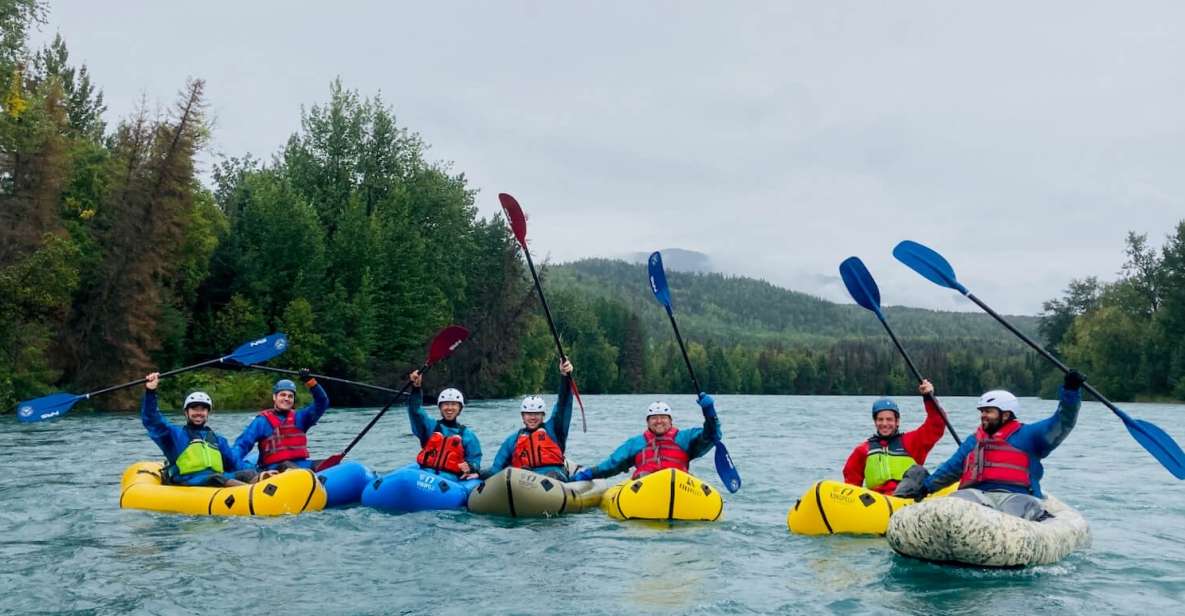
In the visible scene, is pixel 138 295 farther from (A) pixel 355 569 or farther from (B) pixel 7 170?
(A) pixel 355 569

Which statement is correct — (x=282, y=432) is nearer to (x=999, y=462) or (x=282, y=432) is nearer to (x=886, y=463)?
(x=886, y=463)

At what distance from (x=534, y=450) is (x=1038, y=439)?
485cm

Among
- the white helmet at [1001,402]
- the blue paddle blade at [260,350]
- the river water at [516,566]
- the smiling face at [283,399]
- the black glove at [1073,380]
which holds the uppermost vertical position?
the blue paddle blade at [260,350]

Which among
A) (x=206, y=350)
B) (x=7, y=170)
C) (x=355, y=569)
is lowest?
(x=355, y=569)

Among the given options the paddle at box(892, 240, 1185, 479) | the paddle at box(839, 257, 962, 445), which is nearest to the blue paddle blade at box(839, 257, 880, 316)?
the paddle at box(839, 257, 962, 445)

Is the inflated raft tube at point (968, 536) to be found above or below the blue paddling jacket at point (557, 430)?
below

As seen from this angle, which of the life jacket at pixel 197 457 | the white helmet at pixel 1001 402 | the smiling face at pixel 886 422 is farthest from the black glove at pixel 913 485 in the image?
the life jacket at pixel 197 457

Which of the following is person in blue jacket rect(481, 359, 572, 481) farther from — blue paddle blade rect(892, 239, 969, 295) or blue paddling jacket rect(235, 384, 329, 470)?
blue paddle blade rect(892, 239, 969, 295)

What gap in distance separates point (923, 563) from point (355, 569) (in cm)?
409

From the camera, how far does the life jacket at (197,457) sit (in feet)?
33.0

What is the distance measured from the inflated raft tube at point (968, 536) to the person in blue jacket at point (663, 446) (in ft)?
9.66

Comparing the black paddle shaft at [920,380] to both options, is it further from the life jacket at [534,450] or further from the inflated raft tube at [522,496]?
the life jacket at [534,450]

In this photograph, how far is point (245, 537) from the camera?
27.9 ft

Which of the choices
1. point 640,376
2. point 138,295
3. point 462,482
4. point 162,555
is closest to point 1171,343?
point 640,376
